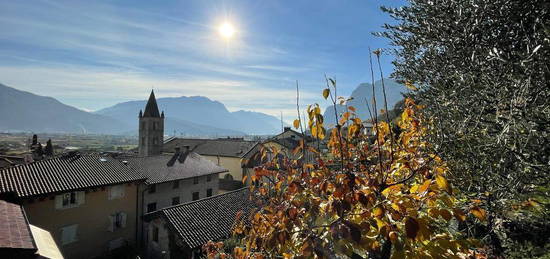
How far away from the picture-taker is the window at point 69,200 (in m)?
22.5

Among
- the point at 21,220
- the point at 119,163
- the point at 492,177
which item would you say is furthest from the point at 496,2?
Answer: the point at 119,163

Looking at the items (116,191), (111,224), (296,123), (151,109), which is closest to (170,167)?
(116,191)

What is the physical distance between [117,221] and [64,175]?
20.7ft

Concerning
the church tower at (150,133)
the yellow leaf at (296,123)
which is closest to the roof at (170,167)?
the yellow leaf at (296,123)

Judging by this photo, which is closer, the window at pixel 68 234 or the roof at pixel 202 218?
the roof at pixel 202 218

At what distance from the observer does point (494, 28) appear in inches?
184

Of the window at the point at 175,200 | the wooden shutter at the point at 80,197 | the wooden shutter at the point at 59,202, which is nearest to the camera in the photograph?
the wooden shutter at the point at 59,202

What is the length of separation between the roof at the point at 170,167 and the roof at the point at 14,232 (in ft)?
62.2

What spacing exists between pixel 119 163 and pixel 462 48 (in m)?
32.8

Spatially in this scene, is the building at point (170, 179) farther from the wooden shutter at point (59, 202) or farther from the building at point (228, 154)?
the wooden shutter at point (59, 202)

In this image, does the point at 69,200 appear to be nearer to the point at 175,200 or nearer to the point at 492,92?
the point at 175,200

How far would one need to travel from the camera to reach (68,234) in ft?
75.5

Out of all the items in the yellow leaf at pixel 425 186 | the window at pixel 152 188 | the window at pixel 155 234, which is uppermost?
the yellow leaf at pixel 425 186

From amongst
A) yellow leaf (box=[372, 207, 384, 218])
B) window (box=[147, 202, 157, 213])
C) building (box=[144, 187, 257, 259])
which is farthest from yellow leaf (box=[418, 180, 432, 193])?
window (box=[147, 202, 157, 213])
